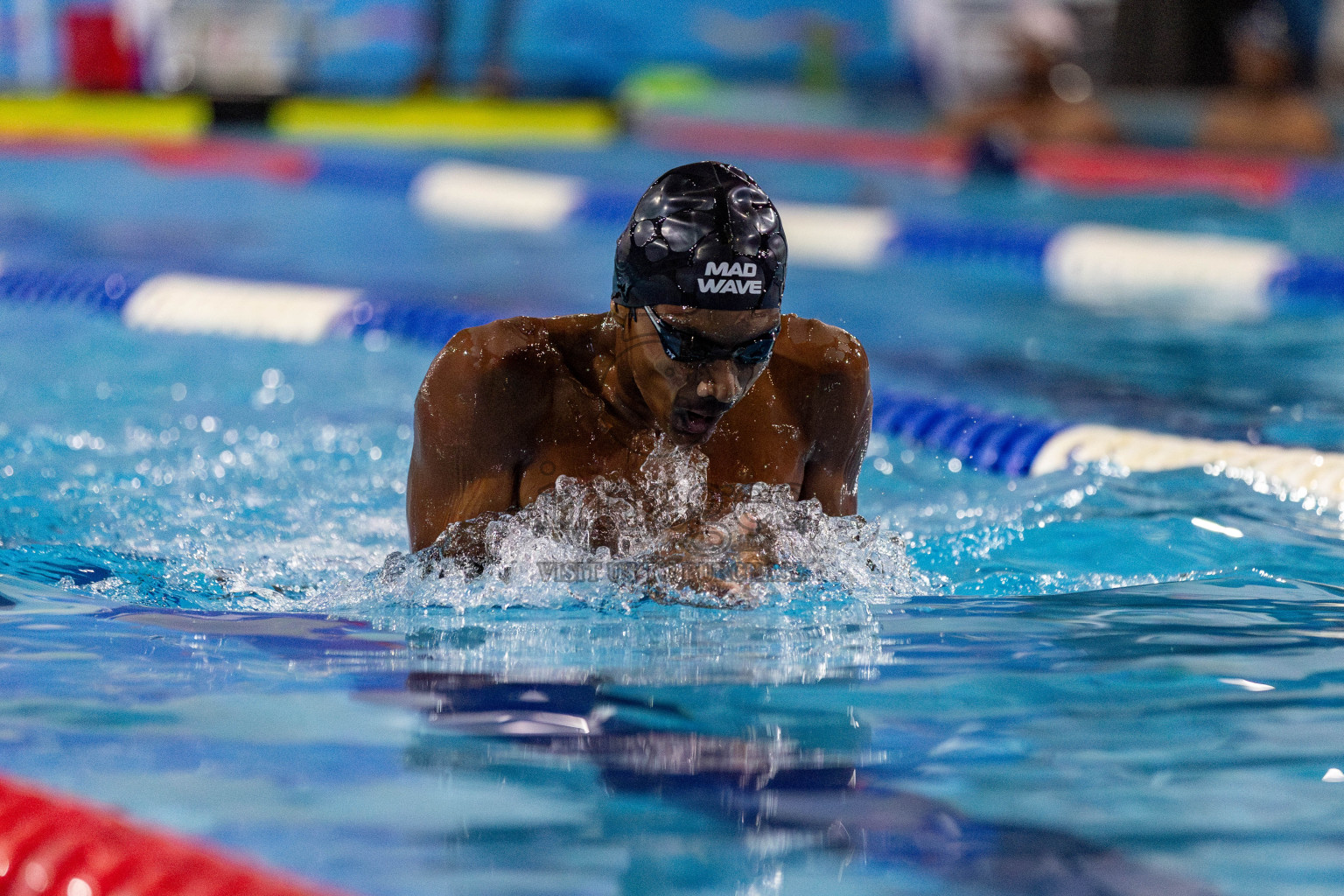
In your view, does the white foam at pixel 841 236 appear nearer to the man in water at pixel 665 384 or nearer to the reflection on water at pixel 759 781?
the man in water at pixel 665 384

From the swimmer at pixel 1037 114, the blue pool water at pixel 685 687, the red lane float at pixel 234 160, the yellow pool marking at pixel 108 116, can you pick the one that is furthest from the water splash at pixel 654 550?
the yellow pool marking at pixel 108 116

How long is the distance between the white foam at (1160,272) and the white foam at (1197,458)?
2.64 meters

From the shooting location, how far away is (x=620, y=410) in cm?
245

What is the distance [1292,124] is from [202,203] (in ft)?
25.5

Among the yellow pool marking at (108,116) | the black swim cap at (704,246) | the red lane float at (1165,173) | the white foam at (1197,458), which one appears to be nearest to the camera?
the black swim cap at (704,246)

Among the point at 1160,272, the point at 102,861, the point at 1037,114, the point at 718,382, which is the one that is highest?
the point at 1037,114

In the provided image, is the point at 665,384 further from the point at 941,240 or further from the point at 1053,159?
the point at 1053,159

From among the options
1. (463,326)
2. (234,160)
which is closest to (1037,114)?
(234,160)

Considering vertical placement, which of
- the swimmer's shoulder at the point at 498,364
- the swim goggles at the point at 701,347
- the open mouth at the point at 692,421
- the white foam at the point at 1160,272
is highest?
the swim goggles at the point at 701,347

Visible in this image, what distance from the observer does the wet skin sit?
2.21m

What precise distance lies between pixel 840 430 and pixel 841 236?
515 centimetres

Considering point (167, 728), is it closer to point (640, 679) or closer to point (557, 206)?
point (640, 679)

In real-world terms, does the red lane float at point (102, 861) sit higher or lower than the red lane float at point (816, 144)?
lower

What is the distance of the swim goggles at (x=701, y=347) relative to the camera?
2.16 m
